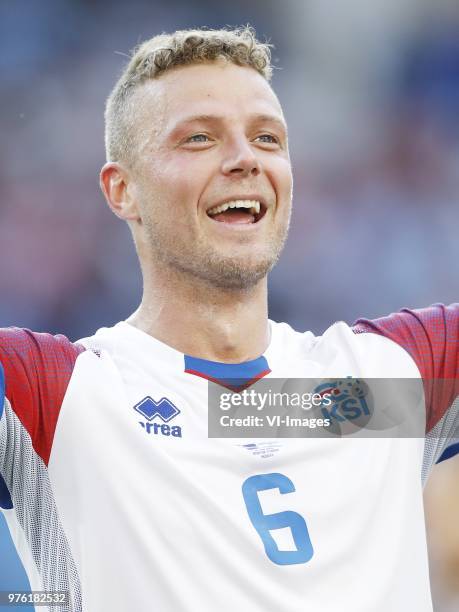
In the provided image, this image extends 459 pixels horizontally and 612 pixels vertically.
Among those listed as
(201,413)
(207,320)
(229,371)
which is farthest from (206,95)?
(201,413)

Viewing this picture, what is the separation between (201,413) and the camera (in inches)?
82.9

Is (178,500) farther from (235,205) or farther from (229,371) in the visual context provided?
(235,205)

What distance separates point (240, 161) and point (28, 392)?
30.6 inches

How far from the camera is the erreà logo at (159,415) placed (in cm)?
202

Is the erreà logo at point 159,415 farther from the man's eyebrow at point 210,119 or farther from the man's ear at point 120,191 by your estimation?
the man's eyebrow at point 210,119

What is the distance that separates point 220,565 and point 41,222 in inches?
158

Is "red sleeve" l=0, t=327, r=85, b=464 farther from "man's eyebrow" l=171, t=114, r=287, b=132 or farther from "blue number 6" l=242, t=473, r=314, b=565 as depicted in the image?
"man's eyebrow" l=171, t=114, r=287, b=132

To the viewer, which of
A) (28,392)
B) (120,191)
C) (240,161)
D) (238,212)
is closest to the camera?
(28,392)

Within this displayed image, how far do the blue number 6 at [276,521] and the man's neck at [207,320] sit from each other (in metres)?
0.40

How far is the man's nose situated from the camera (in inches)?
86.4

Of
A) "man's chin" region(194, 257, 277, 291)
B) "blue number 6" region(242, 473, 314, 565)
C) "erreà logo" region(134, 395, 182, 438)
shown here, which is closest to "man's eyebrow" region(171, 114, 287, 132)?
"man's chin" region(194, 257, 277, 291)

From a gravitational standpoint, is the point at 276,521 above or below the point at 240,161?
below

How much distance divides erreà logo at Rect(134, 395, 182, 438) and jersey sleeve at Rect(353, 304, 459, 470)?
0.64 meters

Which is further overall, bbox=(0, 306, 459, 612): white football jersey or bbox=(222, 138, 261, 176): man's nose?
bbox=(222, 138, 261, 176): man's nose
